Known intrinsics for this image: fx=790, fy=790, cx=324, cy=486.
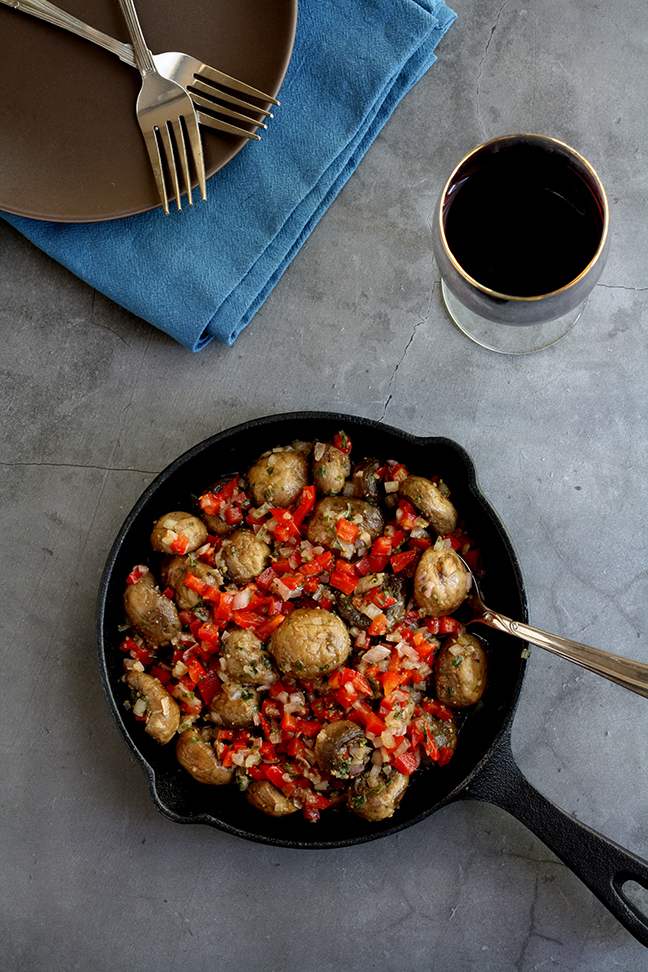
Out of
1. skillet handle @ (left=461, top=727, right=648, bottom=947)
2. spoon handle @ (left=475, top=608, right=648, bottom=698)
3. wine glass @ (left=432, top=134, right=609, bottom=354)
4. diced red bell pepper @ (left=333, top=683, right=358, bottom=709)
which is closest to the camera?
spoon handle @ (left=475, top=608, right=648, bottom=698)

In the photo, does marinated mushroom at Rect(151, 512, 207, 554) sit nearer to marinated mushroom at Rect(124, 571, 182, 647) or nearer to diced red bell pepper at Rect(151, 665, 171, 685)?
marinated mushroom at Rect(124, 571, 182, 647)

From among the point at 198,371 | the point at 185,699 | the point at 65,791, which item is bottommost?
the point at 65,791

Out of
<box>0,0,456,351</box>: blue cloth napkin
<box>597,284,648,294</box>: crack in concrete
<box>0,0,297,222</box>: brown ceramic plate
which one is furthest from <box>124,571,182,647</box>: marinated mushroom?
<box>597,284,648,294</box>: crack in concrete

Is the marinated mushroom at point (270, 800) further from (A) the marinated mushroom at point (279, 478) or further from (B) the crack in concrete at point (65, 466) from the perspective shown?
(B) the crack in concrete at point (65, 466)

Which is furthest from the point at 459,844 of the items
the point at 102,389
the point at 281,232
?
the point at 281,232

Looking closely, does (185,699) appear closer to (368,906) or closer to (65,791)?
(65,791)

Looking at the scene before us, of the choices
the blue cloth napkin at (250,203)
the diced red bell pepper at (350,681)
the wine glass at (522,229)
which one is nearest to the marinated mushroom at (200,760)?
the diced red bell pepper at (350,681)

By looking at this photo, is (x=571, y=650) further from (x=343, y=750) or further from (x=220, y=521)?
(x=220, y=521)
